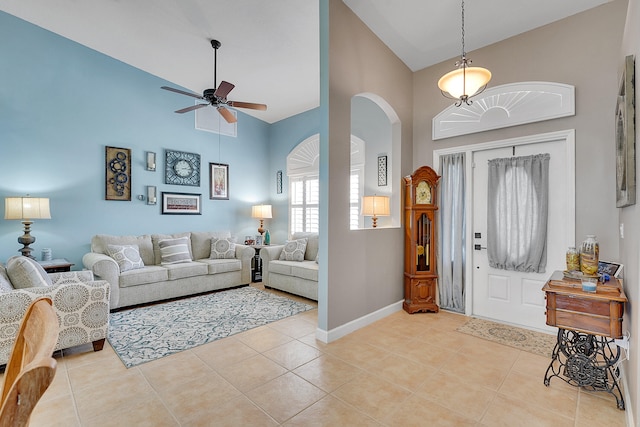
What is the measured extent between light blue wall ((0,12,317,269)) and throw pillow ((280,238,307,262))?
6.19 ft

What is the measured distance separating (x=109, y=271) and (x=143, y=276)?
0.42 metres

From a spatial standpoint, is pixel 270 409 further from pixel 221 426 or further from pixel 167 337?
pixel 167 337

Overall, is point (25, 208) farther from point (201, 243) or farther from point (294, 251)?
point (294, 251)

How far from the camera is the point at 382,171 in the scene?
4.91m

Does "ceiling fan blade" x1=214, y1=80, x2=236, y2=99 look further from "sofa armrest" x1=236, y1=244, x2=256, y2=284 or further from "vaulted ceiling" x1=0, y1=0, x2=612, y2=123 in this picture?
"sofa armrest" x1=236, y1=244, x2=256, y2=284

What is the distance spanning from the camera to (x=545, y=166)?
3.44 meters

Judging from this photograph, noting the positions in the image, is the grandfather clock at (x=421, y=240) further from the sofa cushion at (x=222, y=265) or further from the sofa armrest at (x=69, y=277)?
the sofa armrest at (x=69, y=277)

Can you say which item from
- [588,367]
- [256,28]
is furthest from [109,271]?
[588,367]

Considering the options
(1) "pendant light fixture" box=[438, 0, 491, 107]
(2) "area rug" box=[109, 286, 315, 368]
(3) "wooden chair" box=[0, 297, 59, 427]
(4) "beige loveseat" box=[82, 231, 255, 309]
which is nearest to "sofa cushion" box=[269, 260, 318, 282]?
(2) "area rug" box=[109, 286, 315, 368]

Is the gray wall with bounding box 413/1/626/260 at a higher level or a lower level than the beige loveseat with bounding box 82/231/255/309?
higher

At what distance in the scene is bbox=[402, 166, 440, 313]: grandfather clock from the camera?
4.11m

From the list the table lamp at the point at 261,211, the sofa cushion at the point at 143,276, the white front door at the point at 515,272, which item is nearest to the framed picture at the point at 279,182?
the table lamp at the point at 261,211

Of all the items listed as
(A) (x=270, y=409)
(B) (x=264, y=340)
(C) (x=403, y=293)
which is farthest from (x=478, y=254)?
(A) (x=270, y=409)

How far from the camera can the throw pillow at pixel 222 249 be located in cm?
555
